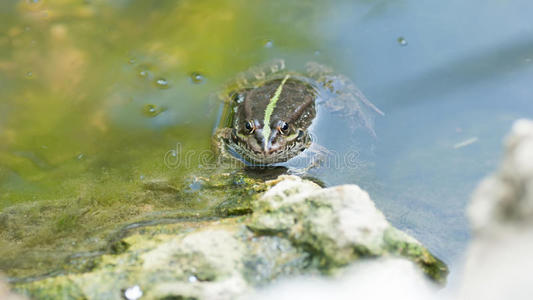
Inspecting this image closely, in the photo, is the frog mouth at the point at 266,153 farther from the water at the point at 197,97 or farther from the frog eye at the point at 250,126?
the water at the point at 197,97

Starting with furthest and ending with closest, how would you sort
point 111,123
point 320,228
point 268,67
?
point 268,67 < point 111,123 < point 320,228

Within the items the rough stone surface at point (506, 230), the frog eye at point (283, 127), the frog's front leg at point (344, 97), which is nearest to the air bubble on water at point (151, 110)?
the frog eye at point (283, 127)

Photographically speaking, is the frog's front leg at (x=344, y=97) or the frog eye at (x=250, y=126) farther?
the frog's front leg at (x=344, y=97)

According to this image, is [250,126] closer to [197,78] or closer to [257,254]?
[197,78]

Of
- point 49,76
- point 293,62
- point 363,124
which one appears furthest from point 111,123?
point 363,124

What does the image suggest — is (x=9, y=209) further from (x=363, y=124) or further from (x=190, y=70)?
(x=363, y=124)

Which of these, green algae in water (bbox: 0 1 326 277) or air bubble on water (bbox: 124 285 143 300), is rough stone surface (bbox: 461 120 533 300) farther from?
green algae in water (bbox: 0 1 326 277)

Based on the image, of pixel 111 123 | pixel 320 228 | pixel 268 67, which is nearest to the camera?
pixel 320 228
